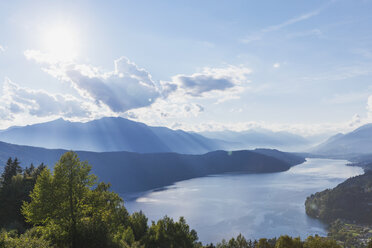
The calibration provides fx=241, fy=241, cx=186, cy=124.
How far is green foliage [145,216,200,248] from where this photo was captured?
165 ft

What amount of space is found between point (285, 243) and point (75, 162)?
36.6 metres

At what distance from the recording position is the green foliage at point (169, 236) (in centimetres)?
5014

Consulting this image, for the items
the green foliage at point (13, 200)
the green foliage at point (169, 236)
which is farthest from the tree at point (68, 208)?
the green foliage at point (13, 200)

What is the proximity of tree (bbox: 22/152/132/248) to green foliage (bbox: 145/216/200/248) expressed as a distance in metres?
25.3

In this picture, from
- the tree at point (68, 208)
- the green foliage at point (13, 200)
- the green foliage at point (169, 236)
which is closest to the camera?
the tree at point (68, 208)

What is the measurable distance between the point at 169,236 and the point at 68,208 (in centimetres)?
3211

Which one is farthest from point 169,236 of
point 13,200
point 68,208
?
point 13,200

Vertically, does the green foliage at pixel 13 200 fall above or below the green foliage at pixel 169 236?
above

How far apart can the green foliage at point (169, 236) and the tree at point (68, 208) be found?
25.3 meters

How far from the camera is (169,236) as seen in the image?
52.8m

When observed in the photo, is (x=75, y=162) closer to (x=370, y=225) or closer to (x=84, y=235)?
(x=84, y=235)

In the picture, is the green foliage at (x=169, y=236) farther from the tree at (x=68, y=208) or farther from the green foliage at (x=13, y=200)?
the green foliage at (x=13, y=200)

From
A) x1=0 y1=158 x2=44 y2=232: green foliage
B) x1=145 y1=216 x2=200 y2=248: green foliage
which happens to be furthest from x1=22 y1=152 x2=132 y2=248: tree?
x1=0 y1=158 x2=44 y2=232: green foliage

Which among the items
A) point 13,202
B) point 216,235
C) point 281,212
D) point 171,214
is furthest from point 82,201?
point 281,212
